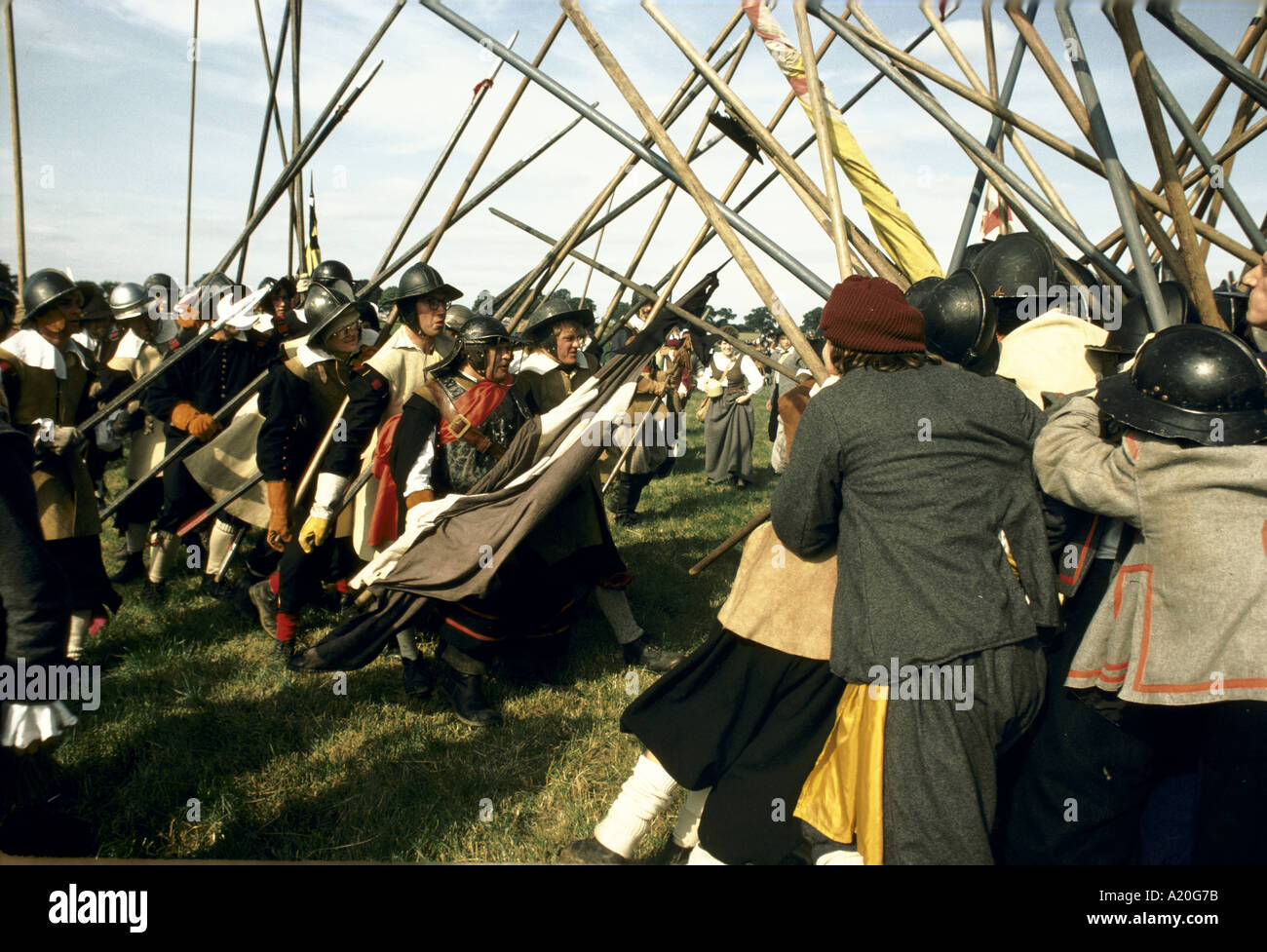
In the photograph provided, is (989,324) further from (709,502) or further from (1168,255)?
(709,502)

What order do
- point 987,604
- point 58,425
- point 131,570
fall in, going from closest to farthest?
point 987,604
point 58,425
point 131,570

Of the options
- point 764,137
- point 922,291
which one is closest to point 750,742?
point 922,291

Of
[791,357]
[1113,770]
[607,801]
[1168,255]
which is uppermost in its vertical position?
[791,357]

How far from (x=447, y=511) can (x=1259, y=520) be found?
3.02 meters

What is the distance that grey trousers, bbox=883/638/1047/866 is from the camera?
191 cm

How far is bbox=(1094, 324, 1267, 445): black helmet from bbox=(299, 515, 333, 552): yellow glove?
3686 millimetres

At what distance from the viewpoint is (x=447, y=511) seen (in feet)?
12.3

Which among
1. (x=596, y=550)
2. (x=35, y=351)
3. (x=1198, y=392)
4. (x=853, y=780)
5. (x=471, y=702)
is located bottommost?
(x=471, y=702)

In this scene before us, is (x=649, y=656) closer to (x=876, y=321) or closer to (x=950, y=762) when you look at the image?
(x=950, y=762)

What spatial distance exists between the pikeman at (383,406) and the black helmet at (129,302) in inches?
107

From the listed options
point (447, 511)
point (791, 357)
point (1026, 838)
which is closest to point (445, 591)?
point (447, 511)

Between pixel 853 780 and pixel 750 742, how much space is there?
14.4 inches

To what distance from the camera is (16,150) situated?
4.62 metres

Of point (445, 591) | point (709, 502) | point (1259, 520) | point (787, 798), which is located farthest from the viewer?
point (709, 502)
